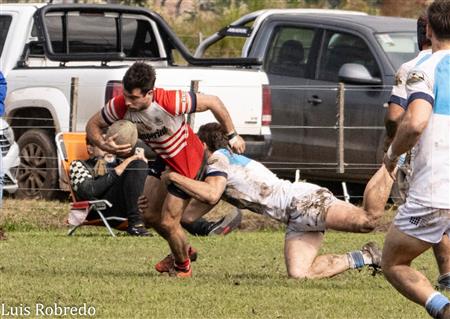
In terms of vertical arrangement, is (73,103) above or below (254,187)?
below

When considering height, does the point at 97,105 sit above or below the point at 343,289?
below

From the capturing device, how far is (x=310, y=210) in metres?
10.7

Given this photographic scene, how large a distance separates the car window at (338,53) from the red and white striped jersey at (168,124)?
21.9 ft

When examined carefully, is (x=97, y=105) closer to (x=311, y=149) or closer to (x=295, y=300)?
(x=311, y=149)

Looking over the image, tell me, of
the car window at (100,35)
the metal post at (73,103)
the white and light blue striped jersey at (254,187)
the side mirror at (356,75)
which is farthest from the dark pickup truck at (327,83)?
the white and light blue striped jersey at (254,187)

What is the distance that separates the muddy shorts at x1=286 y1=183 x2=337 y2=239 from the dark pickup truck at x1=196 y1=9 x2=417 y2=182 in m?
6.10

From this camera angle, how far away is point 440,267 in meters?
10.1

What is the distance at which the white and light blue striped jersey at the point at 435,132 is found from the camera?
302 inches

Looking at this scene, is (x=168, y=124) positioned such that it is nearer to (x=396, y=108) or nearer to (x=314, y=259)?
(x=314, y=259)

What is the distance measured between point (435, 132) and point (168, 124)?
3.29m

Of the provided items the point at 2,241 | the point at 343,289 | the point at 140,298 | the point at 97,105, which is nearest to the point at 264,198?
the point at 343,289

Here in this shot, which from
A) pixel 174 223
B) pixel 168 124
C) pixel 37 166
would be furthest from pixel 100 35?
pixel 174 223

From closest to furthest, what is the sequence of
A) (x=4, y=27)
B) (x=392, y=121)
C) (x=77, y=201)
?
(x=392, y=121), (x=77, y=201), (x=4, y=27)

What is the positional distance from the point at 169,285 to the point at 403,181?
1.75 metres
